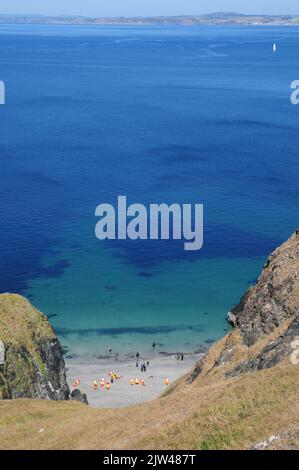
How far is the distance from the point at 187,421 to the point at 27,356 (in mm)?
28972

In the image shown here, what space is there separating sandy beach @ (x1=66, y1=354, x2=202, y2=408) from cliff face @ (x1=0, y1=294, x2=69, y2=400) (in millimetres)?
8773

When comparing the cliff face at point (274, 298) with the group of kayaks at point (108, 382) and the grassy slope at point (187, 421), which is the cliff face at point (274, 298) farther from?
the group of kayaks at point (108, 382)

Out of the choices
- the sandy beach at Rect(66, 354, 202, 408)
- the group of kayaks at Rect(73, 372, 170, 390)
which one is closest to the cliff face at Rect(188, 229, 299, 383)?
the sandy beach at Rect(66, 354, 202, 408)

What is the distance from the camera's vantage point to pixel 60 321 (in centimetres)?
8619

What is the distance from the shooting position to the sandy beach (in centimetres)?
6744

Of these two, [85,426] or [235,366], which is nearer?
[85,426]

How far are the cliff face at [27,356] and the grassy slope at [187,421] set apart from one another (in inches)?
432

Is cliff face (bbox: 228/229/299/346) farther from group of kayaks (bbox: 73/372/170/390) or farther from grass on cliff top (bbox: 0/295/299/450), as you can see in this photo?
group of kayaks (bbox: 73/372/170/390)

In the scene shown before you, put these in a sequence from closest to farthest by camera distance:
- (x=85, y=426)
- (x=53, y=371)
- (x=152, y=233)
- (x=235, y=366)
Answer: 1. (x=85, y=426)
2. (x=235, y=366)
3. (x=53, y=371)
4. (x=152, y=233)

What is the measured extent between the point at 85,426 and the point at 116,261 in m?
67.5

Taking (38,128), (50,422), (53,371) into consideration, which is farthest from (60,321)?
(38,128)

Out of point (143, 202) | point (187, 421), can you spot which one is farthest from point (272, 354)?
point (143, 202)

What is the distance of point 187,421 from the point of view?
29703 millimetres

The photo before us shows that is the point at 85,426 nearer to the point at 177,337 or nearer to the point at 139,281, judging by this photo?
the point at 177,337
